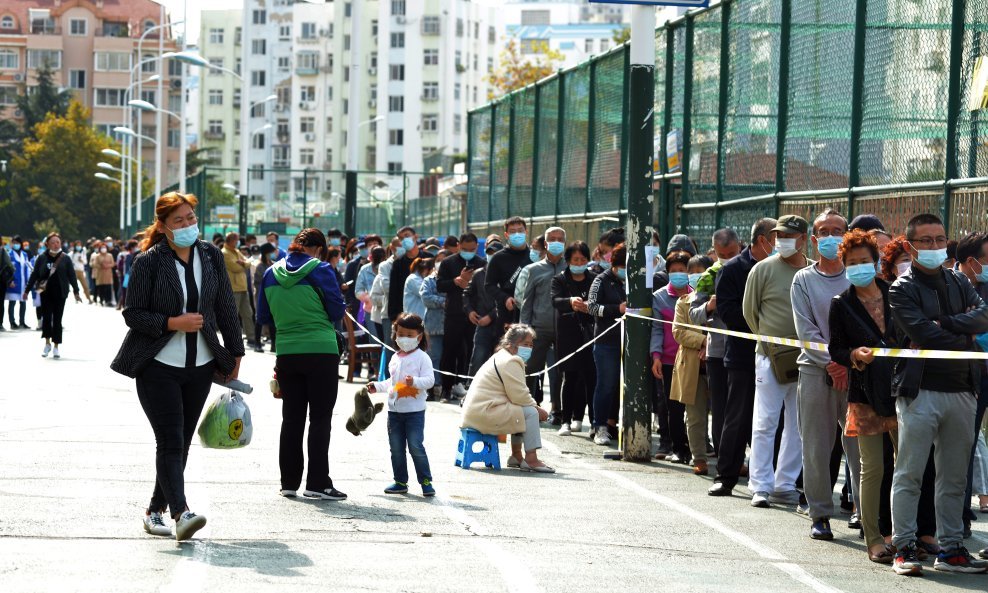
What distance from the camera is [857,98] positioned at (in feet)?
48.7

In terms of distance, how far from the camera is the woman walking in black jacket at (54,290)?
24812 mm

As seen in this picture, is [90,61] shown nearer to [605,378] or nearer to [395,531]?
[605,378]

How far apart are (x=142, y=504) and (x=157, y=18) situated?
147 metres

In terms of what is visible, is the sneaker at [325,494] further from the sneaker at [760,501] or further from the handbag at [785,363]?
the handbag at [785,363]

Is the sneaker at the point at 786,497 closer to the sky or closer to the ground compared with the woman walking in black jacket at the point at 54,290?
closer to the ground

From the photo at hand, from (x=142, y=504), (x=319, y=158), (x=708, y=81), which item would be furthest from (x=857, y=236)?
(x=319, y=158)

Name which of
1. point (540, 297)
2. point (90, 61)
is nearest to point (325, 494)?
point (540, 297)

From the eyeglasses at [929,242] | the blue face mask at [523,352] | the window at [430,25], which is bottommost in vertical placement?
the blue face mask at [523,352]

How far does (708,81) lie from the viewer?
19.2 m

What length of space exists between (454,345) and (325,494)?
29.1ft

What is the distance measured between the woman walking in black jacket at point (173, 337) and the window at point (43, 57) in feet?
453

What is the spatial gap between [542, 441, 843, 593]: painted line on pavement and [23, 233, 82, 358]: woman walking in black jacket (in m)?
13.1

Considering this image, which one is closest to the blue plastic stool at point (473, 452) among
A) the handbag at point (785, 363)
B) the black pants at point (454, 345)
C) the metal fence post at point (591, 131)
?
the handbag at point (785, 363)

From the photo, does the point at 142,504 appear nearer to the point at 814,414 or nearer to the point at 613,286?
the point at 814,414
